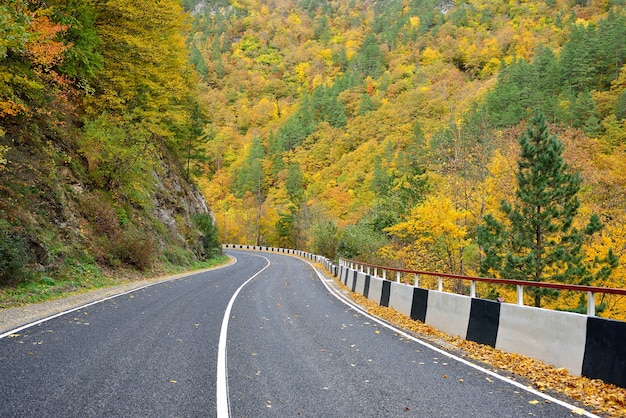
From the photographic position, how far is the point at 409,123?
253ft

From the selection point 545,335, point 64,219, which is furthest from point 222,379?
point 64,219

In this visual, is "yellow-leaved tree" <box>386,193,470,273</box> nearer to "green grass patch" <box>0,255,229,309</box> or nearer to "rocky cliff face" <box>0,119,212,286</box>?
"rocky cliff face" <box>0,119,212,286</box>

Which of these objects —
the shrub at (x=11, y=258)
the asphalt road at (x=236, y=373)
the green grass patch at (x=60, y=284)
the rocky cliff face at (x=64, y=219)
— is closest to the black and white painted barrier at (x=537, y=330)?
the asphalt road at (x=236, y=373)

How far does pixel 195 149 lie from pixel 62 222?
29067mm

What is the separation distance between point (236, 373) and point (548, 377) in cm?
406

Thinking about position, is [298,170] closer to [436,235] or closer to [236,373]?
[436,235]

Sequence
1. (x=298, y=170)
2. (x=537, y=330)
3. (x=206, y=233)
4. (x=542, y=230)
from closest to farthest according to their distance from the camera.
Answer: (x=537, y=330) < (x=542, y=230) < (x=206, y=233) < (x=298, y=170)

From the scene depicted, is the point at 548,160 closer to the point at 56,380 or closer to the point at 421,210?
the point at 421,210

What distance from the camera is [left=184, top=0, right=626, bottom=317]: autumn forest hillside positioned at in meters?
24.4

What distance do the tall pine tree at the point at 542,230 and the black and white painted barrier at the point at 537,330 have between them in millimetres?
10619

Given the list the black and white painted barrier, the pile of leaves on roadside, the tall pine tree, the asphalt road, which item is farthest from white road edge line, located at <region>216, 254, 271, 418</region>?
the tall pine tree

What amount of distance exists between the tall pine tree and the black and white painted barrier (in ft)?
34.8

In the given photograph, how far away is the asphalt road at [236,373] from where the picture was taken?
169 inches

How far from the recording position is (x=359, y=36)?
166 metres
